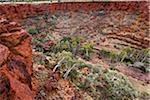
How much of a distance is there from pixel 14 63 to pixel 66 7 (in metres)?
9.51

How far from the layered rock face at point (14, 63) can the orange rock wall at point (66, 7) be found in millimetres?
7650

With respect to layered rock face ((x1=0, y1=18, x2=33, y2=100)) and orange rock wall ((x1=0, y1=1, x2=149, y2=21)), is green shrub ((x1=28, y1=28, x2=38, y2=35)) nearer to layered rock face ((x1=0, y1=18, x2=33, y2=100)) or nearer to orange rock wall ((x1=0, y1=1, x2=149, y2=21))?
orange rock wall ((x1=0, y1=1, x2=149, y2=21))

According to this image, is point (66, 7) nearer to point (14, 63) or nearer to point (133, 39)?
point (133, 39)

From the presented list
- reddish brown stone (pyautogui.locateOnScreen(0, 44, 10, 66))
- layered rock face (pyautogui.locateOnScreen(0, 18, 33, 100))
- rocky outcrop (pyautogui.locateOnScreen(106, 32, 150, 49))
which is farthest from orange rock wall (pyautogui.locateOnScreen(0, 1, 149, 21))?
reddish brown stone (pyautogui.locateOnScreen(0, 44, 10, 66))

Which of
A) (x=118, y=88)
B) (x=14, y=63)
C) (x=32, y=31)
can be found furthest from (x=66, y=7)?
(x=14, y=63)

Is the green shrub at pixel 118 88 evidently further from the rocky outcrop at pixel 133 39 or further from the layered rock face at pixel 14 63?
the rocky outcrop at pixel 133 39

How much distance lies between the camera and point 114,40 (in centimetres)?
Answer: 1485

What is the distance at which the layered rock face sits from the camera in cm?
588

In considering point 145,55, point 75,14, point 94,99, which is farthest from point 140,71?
point 75,14

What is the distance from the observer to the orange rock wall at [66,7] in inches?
598

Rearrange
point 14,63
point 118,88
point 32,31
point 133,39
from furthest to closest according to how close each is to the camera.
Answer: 1. point 133,39
2. point 32,31
3. point 118,88
4. point 14,63

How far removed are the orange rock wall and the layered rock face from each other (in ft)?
25.1

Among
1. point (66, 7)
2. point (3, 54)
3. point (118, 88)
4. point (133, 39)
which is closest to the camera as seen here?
point (3, 54)

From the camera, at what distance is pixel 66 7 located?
15.9 meters
